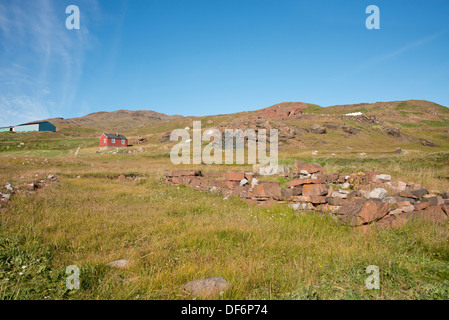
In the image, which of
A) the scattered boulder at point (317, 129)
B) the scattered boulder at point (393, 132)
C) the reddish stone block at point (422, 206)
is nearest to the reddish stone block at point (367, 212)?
the reddish stone block at point (422, 206)

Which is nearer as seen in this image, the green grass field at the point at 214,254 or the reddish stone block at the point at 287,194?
the green grass field at the point at 214,254

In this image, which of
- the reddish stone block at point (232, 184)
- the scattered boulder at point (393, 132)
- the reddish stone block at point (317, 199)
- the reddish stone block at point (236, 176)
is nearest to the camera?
the reddish stone block at point (317, 199)

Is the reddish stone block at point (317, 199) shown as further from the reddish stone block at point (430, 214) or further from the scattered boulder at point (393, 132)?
the scattered boulder at point (393, 132)

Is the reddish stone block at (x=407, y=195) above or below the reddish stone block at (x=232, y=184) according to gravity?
above

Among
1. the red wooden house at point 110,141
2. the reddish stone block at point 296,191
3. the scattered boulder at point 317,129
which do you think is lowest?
the reddish stone block at point 296,191

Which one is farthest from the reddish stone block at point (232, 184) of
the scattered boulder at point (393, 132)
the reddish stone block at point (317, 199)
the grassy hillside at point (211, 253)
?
the scattered boulder at point (393, 132)

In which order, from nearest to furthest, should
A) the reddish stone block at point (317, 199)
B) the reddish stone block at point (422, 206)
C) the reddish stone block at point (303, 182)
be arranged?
the reddish stone block at point (422, 206) → the reddish stone block at point (317, 199) → the reddish stone block at point (303, 182)

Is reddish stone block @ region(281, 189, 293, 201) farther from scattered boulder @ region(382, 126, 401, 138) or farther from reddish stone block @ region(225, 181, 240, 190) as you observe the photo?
scattered boulder @ region(382, 126, 401, 138)

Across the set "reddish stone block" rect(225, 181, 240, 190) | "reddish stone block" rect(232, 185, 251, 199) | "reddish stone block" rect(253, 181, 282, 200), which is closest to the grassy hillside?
"reddish stone block" rect(253, 181, 282, 200)

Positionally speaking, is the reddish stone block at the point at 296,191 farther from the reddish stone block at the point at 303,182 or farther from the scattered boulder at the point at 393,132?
the scattered boulder at the point at 393,132

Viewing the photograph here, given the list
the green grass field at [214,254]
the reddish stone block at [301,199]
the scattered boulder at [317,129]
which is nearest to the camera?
the green grass field at [214,254]

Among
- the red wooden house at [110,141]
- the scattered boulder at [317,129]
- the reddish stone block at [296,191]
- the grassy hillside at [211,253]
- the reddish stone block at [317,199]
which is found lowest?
the grassy hillside at [211,253]
